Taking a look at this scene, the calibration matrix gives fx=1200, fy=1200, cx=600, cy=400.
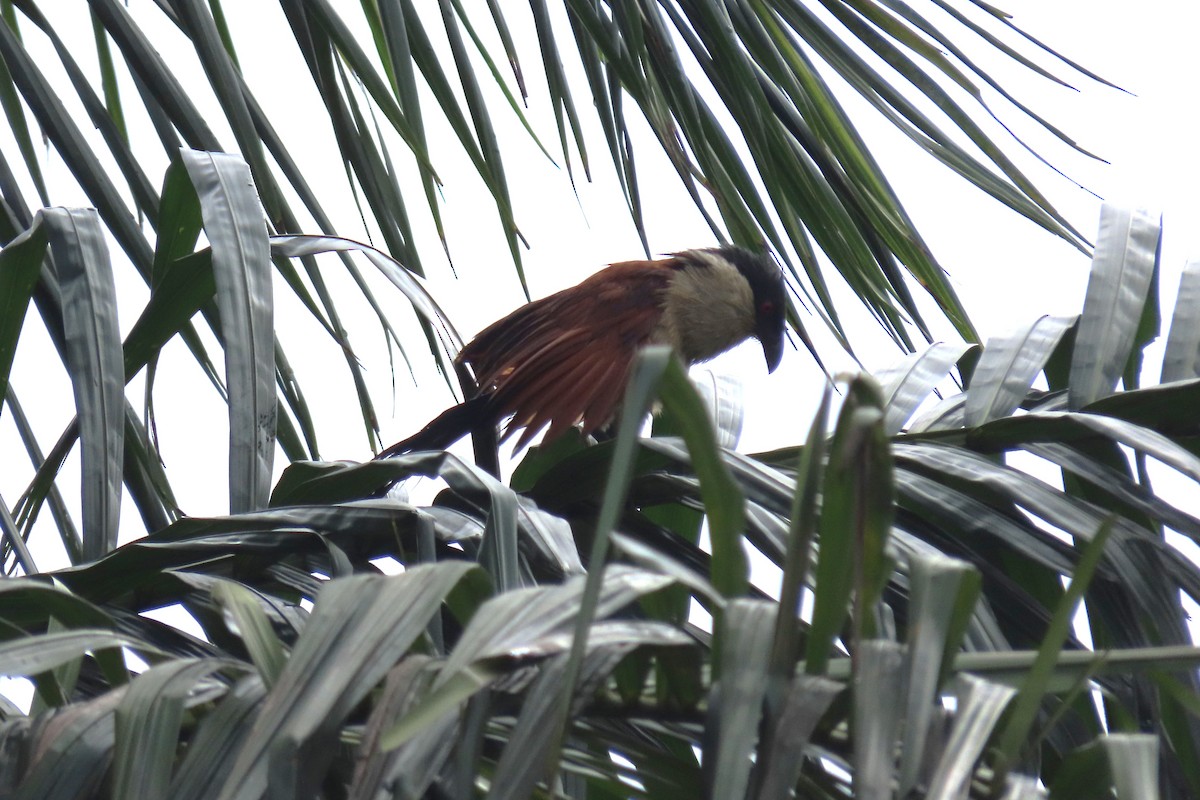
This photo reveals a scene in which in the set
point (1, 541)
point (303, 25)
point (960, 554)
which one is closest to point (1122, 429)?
point (960, 554)

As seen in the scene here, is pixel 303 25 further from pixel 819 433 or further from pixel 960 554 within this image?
pixel 819 433

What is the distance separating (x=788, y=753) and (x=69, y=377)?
0.63 metres

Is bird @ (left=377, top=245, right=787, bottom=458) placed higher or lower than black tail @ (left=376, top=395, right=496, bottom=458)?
higher

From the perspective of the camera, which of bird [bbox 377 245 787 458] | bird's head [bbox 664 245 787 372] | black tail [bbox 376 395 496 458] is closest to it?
black tail [bbox 376 395 496 458]

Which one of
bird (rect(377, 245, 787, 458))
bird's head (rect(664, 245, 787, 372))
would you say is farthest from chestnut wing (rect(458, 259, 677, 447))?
bird's head (rect(664, 245, 787, 372))

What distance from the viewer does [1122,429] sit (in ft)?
2.53

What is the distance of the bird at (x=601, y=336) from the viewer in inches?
58.8

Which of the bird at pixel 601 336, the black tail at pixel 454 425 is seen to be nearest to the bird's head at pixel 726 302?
the bird at pixel 601 336

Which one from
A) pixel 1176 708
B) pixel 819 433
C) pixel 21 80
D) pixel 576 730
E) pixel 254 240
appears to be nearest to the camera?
pixel 819 433

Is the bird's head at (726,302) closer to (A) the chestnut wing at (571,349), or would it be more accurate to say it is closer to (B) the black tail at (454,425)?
(A) the chestnut wing at (571,349)

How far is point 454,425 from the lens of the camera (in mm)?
1429

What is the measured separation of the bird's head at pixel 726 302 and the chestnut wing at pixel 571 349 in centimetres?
13

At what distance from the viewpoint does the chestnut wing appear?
5.00 feet

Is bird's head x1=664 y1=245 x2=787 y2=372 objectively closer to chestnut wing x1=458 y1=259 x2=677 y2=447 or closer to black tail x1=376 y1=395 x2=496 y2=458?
chestnut wing x1=458 y1=259 x2=677 y2=447
